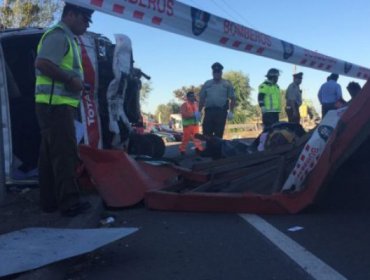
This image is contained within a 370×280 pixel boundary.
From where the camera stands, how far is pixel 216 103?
11195mm

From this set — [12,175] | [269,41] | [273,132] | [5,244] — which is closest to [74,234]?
[5,244]

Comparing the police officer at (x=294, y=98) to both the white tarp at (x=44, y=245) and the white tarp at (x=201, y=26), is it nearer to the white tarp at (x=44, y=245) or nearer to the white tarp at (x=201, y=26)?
the white tarp at (x=201, y=26)

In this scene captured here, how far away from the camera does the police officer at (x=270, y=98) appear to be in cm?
1150

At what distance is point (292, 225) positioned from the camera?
15.3 feet

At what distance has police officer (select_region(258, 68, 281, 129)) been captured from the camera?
11.5m

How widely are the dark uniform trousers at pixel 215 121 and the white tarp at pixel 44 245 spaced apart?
24.2 feet

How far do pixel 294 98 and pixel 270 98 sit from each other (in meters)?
2.56

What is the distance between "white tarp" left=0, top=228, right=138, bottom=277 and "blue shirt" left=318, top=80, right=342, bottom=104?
1008cm

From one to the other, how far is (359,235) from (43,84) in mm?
2960

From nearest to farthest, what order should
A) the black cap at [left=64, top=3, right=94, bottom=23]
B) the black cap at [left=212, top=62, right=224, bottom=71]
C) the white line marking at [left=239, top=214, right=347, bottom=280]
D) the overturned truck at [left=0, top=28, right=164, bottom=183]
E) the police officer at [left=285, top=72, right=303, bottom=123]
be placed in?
the white line marking at [left=239, top=214, right=347, bottom=280] → the black cap at [left=64, top=3, right=94, bottom=23] → the overturned truck at [left=0, top=28, right=164, bottom=183] → the black cap at [left=212, top=62, right=224, bottom=71] → the police officer at [left=285, top=72, right=303, bottom=123]

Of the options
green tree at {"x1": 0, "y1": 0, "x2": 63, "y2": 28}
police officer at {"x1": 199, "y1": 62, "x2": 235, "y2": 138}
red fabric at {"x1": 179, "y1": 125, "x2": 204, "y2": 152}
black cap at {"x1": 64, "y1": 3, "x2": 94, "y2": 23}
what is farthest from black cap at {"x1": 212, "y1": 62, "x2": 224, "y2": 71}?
green tree at {"x1": 0, "y1": 0, "x2": 63, "y2": 28}

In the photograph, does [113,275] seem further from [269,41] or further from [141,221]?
[269,41]

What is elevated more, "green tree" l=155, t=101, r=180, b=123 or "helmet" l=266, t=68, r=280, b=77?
"helmet" l=266, t=68, r=280, b=77

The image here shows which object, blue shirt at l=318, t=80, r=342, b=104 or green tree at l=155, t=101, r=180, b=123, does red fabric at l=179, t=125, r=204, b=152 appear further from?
green tree at l=155, t=101, r=180, b=123
